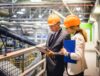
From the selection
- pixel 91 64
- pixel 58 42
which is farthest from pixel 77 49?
pixel 91 64

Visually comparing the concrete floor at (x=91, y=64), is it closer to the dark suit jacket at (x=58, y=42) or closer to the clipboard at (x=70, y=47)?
the dark suit jacket at (x=58, y=42)

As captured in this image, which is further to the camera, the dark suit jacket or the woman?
the dark suit jacket

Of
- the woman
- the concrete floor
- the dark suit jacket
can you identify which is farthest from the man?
the concrete floor

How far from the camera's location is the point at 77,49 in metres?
2.83

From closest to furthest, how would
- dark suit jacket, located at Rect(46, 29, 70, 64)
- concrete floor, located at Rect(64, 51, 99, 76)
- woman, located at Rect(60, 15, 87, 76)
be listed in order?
1. woman, located at Rect(60, 15, 87, 76)
2. dark suit jacket, located at Rect(46, 29, 70, 64)
3. concrete floor, located at Rect(64, 51, 99, 76)

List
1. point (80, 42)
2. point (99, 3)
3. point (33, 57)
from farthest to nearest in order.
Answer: point (99, 3) < point (33, 57) < point (80, 42)

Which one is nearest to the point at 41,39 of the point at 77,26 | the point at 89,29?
the point at 77,26

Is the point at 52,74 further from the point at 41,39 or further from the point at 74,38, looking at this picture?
the point at 41,39

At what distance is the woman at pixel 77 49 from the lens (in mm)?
2817

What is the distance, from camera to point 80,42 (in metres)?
2.88

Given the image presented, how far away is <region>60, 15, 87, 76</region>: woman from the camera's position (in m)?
2.82

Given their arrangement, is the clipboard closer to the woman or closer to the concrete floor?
the woman

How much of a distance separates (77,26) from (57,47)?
0.64 m

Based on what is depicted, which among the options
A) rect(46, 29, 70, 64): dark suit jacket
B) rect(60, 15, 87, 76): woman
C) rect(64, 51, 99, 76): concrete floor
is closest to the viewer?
rect(60, 15, 87, 76): woman
